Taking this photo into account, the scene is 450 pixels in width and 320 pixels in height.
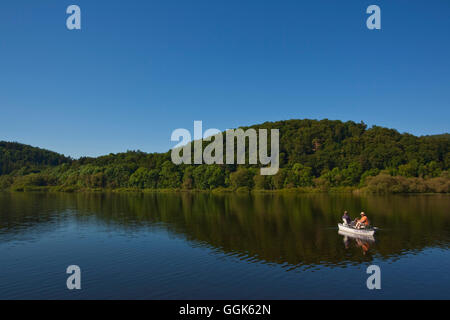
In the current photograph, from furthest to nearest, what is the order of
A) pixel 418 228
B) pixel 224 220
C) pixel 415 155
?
pixel 415 155 → pixel 224 220 → pixel 418 228

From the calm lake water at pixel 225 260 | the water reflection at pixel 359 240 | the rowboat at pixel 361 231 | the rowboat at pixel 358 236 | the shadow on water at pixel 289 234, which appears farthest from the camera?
the rowboat at pixel 361 231

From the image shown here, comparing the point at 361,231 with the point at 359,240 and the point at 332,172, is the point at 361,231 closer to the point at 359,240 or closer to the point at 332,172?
the point at 359,240

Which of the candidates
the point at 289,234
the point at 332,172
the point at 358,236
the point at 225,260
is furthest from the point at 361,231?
the point at 332,172

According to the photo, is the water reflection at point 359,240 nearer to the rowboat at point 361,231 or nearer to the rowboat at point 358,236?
the rowboat at point 358,236

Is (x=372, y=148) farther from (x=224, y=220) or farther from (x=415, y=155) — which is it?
(x=224, y=220)

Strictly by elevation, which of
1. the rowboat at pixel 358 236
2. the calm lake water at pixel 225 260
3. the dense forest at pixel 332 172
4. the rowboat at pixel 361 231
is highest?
the dense forest at pixel 332 172

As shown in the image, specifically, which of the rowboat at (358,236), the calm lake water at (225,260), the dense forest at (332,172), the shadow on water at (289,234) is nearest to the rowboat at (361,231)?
the rowboat at (358,236)

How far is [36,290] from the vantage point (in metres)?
20.4

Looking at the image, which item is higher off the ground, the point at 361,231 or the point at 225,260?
the point at 361,231

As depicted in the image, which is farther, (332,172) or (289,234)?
(332,172)

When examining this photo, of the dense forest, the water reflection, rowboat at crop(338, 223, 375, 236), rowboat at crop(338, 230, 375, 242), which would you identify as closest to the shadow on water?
the water reflection

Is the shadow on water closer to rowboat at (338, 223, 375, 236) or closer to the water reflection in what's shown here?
the water reflection
